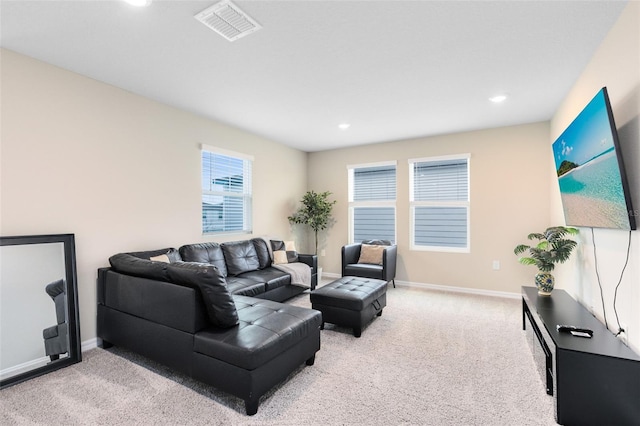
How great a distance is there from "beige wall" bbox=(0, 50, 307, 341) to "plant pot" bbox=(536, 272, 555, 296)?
13.1 ft

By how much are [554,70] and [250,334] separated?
11.4ft

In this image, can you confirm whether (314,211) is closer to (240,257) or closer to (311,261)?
(311,261)

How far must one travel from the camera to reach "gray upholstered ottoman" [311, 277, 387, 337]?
3021 mm

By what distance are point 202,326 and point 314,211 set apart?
12.3ft

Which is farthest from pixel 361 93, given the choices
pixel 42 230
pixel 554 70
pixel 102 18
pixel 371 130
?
pixel 42 230

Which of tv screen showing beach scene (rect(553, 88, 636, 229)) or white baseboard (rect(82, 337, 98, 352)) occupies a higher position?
tv screen showing beach scene (rect(553, 88, 636, 229))

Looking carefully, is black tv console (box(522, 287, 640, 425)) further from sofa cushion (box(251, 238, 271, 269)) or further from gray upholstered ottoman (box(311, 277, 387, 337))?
sofa cushion (box(251, 238, 271, 269))

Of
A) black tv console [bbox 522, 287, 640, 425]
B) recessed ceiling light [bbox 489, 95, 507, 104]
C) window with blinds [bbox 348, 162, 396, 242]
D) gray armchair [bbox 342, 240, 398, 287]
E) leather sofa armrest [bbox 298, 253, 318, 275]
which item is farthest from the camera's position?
window with blinds [bbox 348, 162, 396, 242]

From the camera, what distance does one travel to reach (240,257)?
4129 mm

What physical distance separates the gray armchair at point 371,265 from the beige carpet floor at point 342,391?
161 centimetres

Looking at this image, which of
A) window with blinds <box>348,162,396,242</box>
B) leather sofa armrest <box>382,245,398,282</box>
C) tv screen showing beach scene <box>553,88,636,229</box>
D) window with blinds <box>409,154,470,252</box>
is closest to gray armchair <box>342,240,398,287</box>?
leather sofa armrest <box>382,245,398,282</box>

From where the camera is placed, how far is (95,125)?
115 inches

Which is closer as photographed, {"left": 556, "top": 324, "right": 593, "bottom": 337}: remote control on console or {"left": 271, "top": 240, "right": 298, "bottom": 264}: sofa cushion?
{"left": 556, "top": 324, "right": 593, "bottom": 337}: remote control on console

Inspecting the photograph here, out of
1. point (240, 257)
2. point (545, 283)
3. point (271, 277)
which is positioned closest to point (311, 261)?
point (271, 277)
